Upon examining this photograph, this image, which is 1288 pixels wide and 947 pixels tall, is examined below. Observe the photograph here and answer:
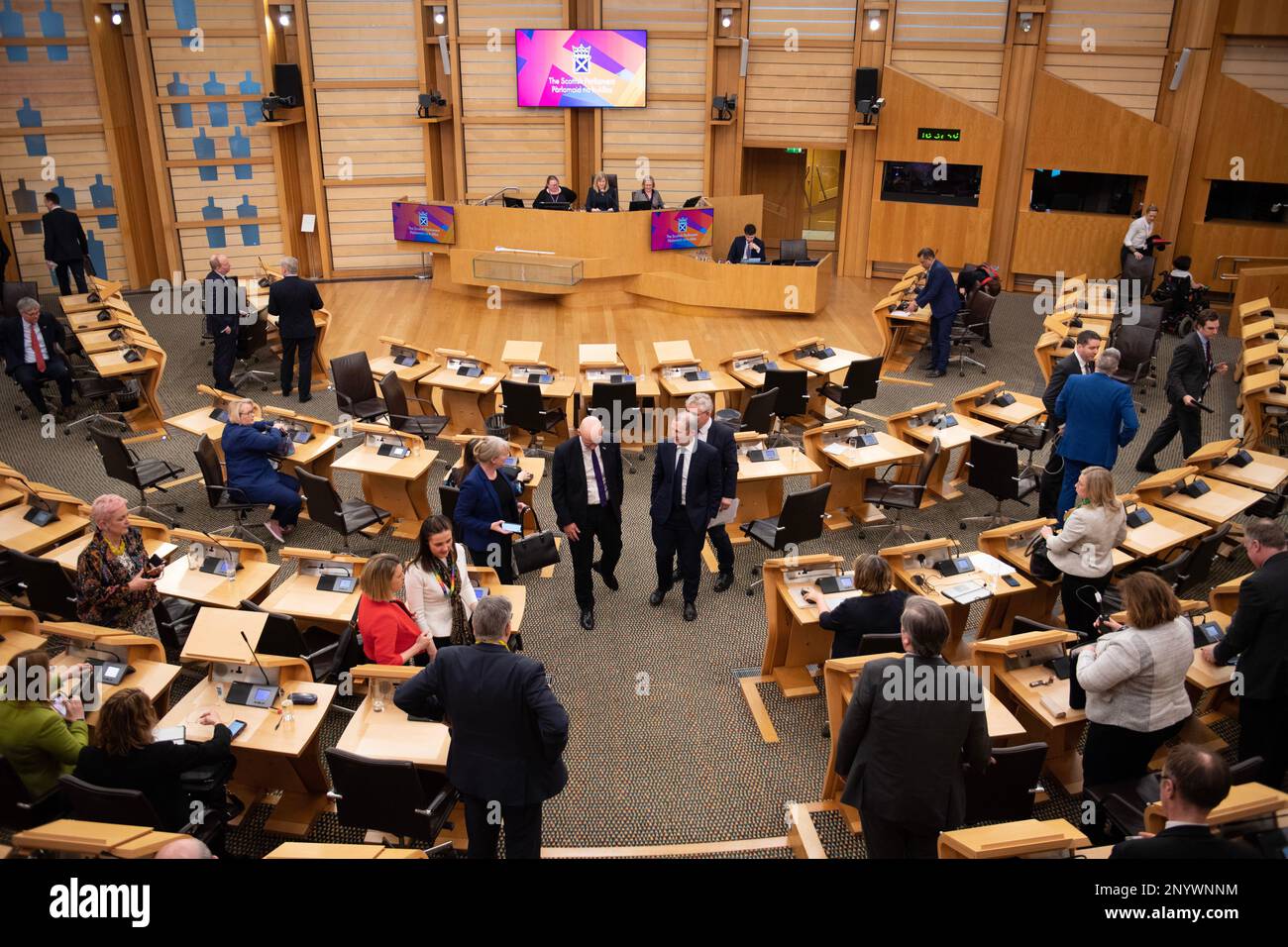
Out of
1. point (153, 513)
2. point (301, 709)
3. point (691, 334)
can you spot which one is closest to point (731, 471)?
point (301, 709)

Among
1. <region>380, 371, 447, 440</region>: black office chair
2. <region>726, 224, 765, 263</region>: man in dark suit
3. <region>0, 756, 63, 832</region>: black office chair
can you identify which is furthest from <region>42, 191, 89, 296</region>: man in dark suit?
<region>0, 756, 63, 832</region>: black office chair

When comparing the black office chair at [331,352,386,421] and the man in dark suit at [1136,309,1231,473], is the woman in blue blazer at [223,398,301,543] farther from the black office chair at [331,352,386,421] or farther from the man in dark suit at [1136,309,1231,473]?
the man in dark suit at [1136,309,1231,473]

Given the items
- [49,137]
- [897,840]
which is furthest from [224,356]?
[897,840]

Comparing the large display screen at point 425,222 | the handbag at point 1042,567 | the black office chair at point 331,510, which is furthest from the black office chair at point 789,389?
the large display screen at point 425,222

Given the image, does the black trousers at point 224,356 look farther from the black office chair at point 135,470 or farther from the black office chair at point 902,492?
the black office chair at point 902,492

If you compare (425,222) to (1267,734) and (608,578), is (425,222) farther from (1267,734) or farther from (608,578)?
(1267,734)

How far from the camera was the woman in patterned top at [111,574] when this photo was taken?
20.1ft

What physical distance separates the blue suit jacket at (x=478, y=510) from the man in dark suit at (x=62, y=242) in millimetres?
10279

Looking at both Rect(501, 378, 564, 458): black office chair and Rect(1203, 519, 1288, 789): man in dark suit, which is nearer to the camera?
Rect(1203, 519, 1288, 789): man in dark suit

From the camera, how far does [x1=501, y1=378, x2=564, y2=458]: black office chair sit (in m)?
9.52

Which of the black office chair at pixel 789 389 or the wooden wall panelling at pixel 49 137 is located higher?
the wooden wall panelling at pixel 49 137

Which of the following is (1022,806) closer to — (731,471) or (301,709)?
(731,471)

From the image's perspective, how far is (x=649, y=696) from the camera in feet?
21.6

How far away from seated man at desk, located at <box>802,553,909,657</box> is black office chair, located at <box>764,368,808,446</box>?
175 inches
